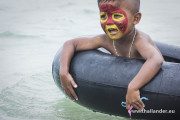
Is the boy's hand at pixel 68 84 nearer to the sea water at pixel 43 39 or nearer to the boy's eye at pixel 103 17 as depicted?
the sea water at pixel 43 39

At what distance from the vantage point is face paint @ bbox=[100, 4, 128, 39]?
274 cm

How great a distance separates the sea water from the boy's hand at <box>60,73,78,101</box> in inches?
15.9

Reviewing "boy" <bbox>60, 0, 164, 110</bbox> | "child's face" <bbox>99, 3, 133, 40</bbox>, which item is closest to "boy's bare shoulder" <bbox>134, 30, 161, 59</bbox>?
"boy" <bbox>60, 0, 164, 110</bbox>

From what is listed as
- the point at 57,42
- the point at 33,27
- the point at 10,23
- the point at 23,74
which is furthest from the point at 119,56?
the point at 10,23

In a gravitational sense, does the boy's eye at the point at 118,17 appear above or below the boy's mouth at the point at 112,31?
above

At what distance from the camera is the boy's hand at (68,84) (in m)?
2.84

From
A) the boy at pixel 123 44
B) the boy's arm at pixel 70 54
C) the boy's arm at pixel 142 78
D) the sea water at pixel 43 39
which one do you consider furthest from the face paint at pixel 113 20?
the sea water at pixel 43 39

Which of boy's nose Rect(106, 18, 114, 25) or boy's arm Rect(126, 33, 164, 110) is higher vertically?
boy's nose Rect(106, 18, 114, 25)

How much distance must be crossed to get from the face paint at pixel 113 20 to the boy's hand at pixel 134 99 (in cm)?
60

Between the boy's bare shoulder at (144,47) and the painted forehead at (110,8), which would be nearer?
the boy's bare shoulder at (144,47)

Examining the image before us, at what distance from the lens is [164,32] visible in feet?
24.0

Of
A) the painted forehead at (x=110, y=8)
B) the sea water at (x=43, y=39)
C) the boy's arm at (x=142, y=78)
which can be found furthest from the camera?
the sea water at (x=43, y=39)

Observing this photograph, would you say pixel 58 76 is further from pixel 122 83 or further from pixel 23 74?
pixel 23 74

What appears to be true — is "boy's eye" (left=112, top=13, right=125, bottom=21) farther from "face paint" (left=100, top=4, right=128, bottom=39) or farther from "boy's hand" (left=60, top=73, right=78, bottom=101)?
"boy's hand" (left=60, top=73, right=78, bottom=101)
